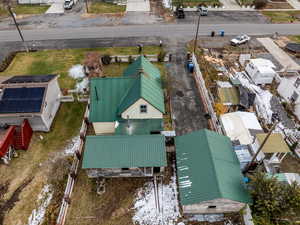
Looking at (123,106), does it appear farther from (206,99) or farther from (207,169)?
(206,99)

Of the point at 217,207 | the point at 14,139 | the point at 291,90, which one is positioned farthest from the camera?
the point at 291,90

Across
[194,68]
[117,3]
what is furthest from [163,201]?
[117,3]

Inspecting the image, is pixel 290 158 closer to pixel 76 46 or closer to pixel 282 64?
pixel 282 64

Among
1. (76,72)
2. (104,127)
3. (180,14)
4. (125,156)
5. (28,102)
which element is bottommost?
(104,127)

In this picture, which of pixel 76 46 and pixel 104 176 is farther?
pixel 76 46

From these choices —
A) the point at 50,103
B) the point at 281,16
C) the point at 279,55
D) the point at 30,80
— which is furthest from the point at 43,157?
the point at 281,16

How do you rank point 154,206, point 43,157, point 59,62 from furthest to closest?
point 59,62
point 43,157
point 154,206
